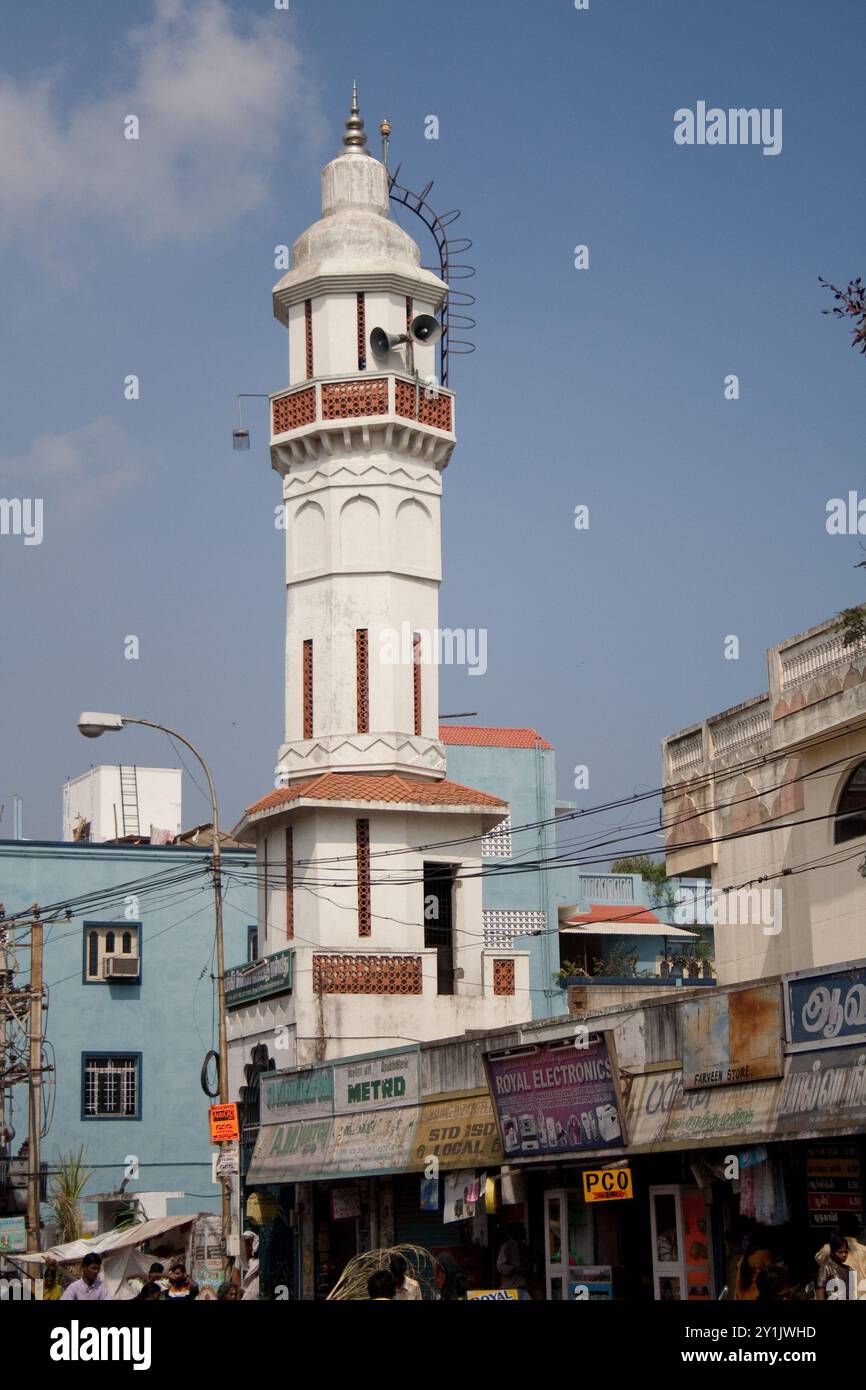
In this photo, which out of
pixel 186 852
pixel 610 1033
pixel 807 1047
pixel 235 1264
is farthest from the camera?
pixel 186 852

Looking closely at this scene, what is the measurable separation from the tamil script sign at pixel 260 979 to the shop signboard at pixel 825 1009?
16.0 m

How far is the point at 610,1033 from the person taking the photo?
75.7ft

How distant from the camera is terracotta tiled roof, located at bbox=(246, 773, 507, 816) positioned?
35250mm

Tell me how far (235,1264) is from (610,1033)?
312 inches

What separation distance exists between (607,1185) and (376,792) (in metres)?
13.6

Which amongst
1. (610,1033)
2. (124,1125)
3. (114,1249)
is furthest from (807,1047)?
(124,1125)

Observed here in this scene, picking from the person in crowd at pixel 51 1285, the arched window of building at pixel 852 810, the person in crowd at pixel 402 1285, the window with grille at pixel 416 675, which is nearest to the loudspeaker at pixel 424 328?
the window with grille at pixel 416 675

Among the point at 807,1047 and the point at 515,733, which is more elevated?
the point at 515,733

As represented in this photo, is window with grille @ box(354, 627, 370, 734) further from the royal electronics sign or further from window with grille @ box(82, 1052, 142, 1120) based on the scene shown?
window with grille @ box(82, 1052, 142, 1120)

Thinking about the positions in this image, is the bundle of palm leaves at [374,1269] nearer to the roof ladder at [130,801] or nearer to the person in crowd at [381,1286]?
the person in crowd at [381,1286]

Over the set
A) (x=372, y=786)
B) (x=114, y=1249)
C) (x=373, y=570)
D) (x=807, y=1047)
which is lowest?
(x=114, y=1249)
